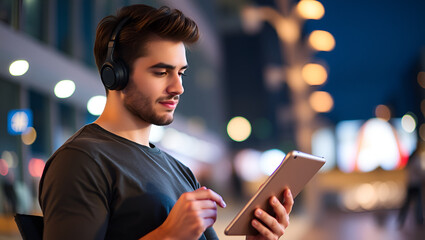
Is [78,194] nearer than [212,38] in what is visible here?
Yes

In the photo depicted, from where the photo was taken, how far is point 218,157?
89.2 ft

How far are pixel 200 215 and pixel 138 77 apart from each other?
1.73ft

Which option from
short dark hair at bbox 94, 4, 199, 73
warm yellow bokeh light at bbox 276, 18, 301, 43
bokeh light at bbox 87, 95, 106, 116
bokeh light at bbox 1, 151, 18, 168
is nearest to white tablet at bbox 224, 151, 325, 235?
short dark hair at bbox 94, 4, 199, 73

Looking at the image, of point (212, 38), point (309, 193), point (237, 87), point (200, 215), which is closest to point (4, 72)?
point (200, 215)

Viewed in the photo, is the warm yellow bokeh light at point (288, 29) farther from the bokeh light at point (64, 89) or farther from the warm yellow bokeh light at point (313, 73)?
the bokeh light at point (64, 89)

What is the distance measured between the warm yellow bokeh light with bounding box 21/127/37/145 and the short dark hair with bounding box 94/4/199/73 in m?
2.55

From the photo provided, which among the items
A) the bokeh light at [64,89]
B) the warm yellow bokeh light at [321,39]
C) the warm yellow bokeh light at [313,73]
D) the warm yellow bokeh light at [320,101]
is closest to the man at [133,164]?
the bokeh light at [64,89]

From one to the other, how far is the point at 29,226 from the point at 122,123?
1.39 ft

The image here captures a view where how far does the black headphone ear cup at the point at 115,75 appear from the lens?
1463mm

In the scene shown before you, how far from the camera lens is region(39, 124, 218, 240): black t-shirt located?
3.86 ft

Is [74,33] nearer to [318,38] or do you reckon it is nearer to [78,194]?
[318,38]

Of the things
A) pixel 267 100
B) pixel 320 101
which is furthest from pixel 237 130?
pixel 320 101

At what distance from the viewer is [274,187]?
4.78 feet

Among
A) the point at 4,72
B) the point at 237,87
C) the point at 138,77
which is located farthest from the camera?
the point at 237,87
